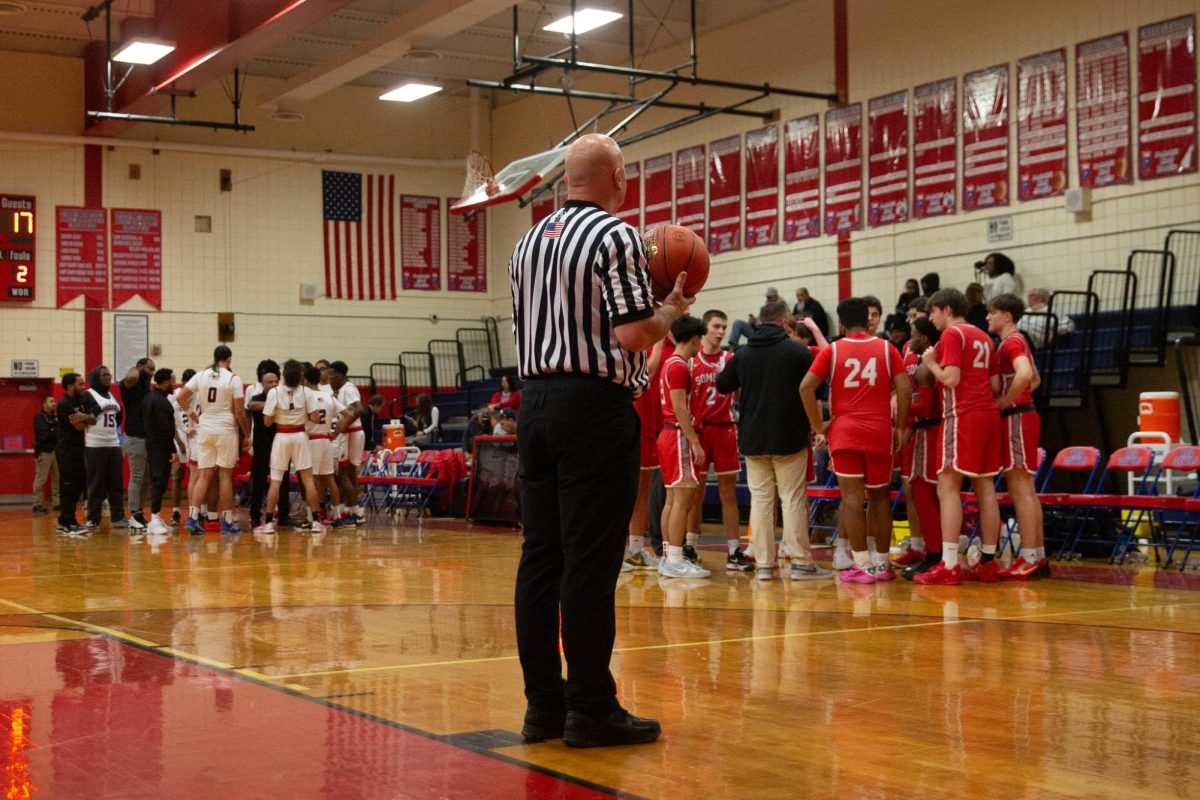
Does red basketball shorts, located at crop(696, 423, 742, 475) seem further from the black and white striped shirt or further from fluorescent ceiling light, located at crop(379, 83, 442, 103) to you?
fluorescent ceiling light, located at crop(379, 83, 442, 103)

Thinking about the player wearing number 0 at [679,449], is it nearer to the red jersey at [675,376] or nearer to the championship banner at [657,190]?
the red jersey at [675,376]

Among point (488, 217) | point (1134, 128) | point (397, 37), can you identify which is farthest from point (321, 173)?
point (1134, 128)

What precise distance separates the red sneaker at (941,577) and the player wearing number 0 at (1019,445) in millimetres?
426

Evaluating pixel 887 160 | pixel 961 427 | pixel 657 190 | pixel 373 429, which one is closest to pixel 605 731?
pixel 961 427

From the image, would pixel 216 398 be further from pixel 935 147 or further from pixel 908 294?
pixel 935 147

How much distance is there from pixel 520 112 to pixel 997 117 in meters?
10.6

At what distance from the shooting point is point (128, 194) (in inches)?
874

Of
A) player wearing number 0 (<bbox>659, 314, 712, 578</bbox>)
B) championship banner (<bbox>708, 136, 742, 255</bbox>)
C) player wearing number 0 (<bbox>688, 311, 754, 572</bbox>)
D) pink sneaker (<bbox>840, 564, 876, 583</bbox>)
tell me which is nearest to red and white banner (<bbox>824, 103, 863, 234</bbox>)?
championship banner (<bbox>708, 136, 742, 255</bbox>)

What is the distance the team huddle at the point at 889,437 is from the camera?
8.03 metres

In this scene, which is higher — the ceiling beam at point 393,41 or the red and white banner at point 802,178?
the ceiling beam at point 393,41

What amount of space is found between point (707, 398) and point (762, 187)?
10.3m

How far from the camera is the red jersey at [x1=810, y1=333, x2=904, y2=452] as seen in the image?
8008mm

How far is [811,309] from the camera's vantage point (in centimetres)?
1691

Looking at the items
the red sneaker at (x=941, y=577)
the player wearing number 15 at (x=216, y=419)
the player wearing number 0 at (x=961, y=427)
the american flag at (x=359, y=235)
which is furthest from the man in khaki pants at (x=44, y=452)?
the player wearing number 0 at (x=961, y=427)
